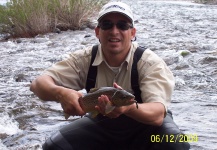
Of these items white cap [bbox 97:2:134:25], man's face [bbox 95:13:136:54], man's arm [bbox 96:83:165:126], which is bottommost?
man's arm [bbox 96:83:165:126]

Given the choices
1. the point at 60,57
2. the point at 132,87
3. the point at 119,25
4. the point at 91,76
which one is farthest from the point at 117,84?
the point at 60,57

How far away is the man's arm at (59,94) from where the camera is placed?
3.84 m

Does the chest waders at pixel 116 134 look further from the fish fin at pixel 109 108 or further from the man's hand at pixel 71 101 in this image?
the fish fin at pixel 109 108

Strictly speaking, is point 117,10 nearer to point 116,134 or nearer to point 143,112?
point 143,112

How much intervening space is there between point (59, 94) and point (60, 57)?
7.66 meters

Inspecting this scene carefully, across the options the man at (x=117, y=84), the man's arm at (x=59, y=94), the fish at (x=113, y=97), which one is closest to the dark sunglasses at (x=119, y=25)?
the man at (x=117, y=84)

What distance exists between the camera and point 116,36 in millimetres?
4258

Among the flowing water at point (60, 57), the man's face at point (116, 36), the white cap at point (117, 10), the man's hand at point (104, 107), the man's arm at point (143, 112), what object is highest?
the white cap at point (117, 10)

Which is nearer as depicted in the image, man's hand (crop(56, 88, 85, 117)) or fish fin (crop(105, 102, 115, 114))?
fish fin (crop(105, 102, 115, 114))

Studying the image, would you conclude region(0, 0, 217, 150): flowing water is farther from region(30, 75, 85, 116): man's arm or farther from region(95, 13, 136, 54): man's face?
region(95, 13, 136, 54): man's face

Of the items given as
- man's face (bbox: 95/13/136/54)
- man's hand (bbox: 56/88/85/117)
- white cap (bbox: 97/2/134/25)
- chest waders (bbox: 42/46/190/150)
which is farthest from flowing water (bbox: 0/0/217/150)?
white cap (bbox: 97/2/134/25)

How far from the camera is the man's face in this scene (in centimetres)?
427

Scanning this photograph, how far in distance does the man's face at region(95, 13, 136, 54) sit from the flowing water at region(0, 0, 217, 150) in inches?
62.3

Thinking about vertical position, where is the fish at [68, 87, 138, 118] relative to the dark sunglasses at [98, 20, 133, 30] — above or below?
below
